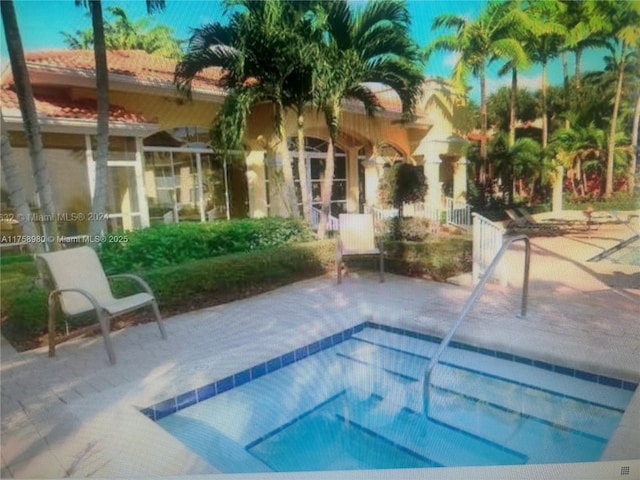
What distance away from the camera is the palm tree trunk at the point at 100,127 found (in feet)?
7.66

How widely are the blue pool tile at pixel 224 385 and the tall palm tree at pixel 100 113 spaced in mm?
1306

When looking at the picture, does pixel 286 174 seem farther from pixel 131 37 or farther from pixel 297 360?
pixel 297 360

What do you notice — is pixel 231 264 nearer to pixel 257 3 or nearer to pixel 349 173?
pixel 349 173

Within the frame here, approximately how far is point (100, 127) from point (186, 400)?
2.07 m

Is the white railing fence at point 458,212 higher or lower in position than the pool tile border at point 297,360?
higher

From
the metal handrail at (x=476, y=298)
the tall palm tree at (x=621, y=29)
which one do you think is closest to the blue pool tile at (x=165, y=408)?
the metal handrail at (x=476, y=298)

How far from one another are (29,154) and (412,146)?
2833 millimetres

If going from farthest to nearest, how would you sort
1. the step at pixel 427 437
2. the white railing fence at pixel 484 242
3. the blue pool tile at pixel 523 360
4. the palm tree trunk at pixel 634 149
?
1. the white railing fence at pixel 484 242
2. the blue pool tile at pixel 523 360
3. the palm tree trunk at pixel 634 149
4. the step at pixel 427 437

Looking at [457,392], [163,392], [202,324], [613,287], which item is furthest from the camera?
[202,324]

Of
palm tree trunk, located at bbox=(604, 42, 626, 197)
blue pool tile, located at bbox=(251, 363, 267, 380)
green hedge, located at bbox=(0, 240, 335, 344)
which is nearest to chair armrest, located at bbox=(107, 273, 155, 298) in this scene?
green hedge, located at bbox=(0, 240, 335, 344)

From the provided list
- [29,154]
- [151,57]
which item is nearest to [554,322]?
[151,57]

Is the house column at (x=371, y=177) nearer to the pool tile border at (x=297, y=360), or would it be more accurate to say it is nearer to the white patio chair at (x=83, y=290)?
the pool tile border at (x=297, y=360)

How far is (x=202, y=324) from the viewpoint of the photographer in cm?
304

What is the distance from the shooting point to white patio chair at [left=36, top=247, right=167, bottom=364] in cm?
A: 241
